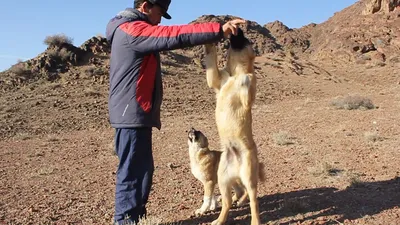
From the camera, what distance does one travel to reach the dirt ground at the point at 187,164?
5090 millimetres

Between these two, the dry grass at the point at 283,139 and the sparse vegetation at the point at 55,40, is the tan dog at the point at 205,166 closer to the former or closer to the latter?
the dry grass at the point at 283,139

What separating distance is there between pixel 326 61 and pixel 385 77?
29.6 feet

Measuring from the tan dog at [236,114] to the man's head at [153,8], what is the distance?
51cm

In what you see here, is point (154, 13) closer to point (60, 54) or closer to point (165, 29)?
point (165, 29)

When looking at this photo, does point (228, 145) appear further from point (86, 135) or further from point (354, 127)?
point (86, 135)

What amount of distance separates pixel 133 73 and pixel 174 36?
662 mm

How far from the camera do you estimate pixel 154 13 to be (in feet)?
13.3

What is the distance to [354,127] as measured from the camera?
11.0 m

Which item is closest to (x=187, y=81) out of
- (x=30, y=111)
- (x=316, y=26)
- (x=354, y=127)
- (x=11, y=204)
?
(x=30, y=111)

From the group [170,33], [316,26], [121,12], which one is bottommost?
[170,33]

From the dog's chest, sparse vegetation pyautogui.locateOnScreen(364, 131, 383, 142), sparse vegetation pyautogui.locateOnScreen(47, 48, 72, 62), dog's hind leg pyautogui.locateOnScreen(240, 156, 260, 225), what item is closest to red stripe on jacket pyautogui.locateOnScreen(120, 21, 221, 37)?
dog's hind leg pyautogui.locateOnScreen(240, 156, 260, 225)

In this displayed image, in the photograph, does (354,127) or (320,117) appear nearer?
(354,127)

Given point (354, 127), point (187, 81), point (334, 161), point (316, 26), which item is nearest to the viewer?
point (334, 161)

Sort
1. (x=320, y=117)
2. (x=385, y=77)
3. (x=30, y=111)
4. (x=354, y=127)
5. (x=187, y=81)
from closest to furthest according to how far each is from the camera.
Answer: (x=354, y=127) → (x=320, y=117) → (x=30, y=111) → (x=187, y=81) → (x=385, y=77)
